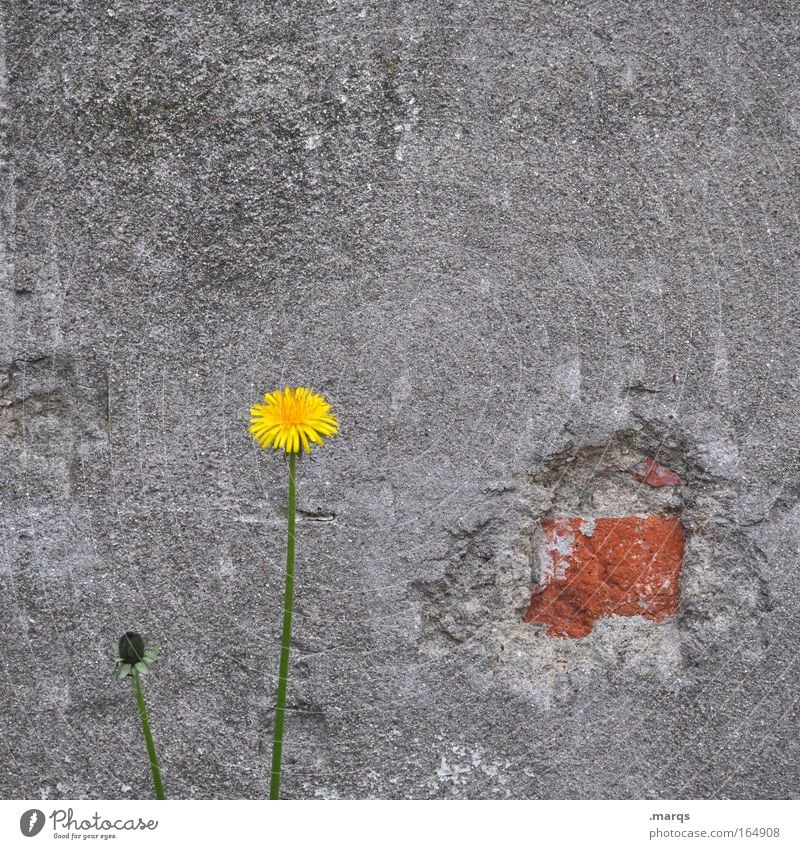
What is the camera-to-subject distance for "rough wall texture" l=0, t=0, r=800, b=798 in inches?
63.1

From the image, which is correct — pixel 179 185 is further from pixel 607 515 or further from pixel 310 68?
pixel 607 515

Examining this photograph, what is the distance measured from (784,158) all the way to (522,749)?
3.89 feet

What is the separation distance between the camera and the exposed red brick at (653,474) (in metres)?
1.65

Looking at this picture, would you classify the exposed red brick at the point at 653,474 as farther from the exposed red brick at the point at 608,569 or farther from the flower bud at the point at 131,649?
the flower bud at the point at 131,649

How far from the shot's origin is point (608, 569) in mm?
1672

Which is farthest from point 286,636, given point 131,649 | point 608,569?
point 608,569

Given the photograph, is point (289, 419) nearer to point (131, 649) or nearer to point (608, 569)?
point (131, 649)
